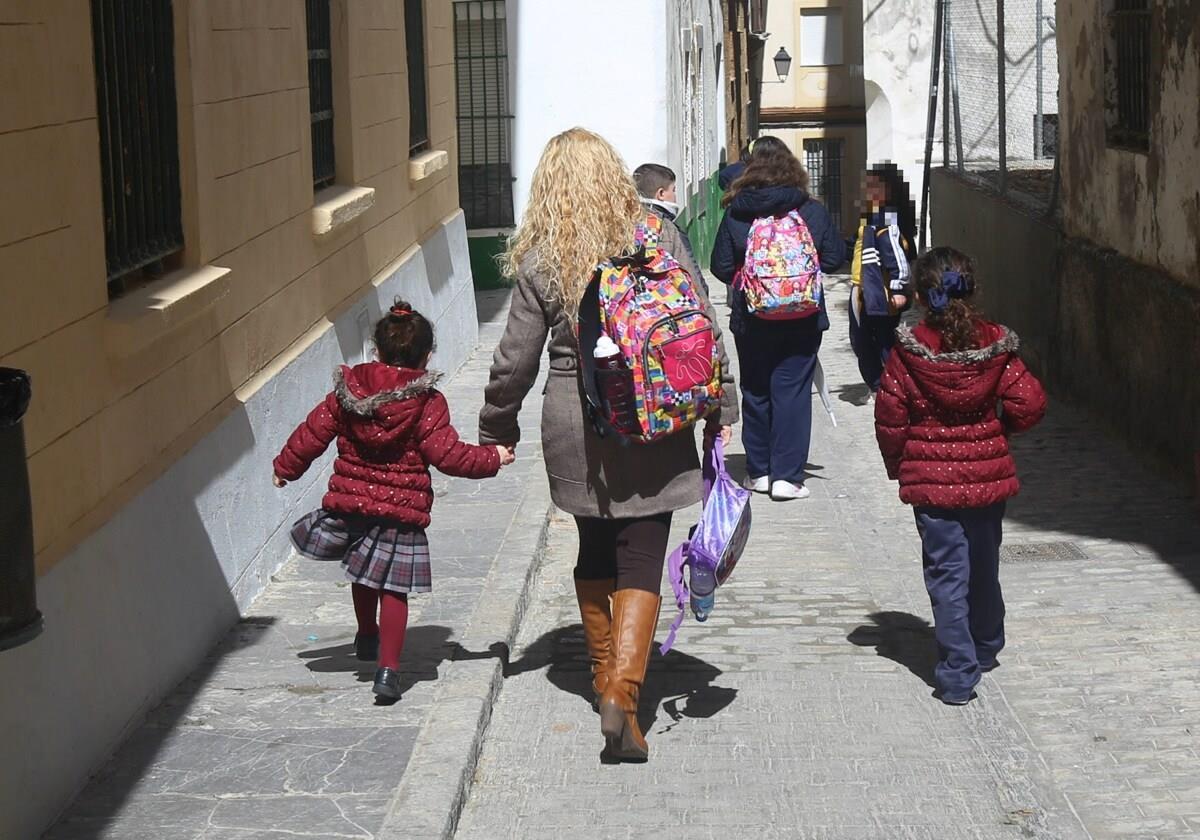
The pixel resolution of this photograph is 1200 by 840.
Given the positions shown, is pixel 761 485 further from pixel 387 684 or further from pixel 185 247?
pixel 387 684

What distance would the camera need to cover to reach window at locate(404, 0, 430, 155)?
12.1 metres

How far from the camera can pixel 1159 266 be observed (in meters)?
9.05

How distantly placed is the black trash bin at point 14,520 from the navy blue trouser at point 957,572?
2993 mm

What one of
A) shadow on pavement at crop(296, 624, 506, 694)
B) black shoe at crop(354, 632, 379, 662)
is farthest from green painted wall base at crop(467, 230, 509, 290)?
black shoe at crop(354, 632, 379, 662)

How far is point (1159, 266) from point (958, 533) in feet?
13.4

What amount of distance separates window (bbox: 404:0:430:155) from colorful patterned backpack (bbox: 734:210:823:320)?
167 inches

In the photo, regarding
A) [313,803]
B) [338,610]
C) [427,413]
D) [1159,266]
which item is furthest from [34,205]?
[1159,266]

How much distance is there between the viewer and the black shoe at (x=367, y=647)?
589 centimetres

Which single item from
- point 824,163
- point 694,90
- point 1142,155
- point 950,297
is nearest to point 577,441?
point 950,297

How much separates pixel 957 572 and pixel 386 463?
1840 millimetres

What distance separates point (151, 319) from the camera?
5.36 metres

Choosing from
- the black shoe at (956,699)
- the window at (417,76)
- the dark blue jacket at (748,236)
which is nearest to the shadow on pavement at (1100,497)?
the dark blue jacket at (748,236)

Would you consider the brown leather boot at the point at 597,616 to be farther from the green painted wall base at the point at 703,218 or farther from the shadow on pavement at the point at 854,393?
the green painted wall base at the point at 703,218

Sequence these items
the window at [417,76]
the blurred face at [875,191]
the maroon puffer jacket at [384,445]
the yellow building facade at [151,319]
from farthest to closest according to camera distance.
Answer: the window at [417,76], the blurred face at [875,191], the maroon puffer jacket at [384,445], the yellow building facade at [151,319]
